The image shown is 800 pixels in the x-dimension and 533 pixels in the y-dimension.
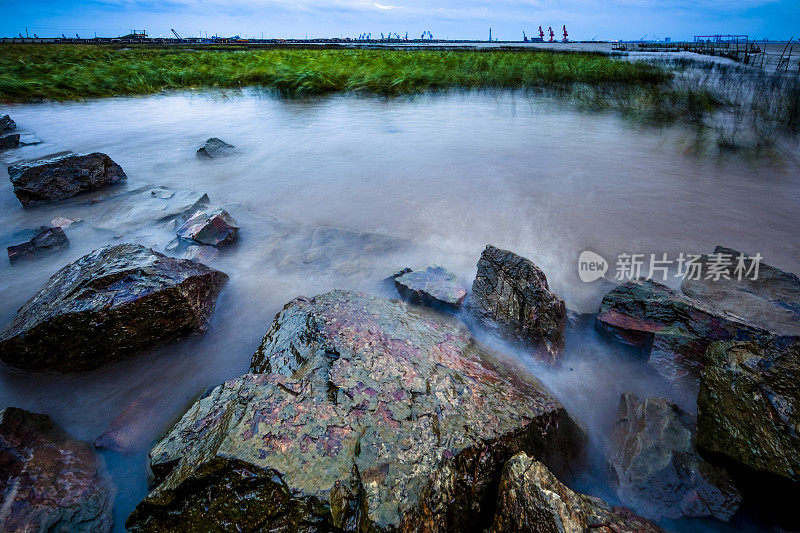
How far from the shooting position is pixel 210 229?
374 centimetres

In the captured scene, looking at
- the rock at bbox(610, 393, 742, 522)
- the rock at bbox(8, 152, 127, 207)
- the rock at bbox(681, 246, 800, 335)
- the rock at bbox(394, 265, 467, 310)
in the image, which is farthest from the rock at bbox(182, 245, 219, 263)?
the rock at bbox(681, 246, 800, 335)

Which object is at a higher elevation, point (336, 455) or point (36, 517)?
point (336, 455)

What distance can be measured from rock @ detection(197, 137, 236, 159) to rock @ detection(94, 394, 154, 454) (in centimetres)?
570

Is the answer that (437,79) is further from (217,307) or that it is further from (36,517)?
(36,517)

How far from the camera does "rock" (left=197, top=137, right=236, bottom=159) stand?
6613mm

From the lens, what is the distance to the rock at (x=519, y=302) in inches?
97.7

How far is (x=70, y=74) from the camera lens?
13.6 meters

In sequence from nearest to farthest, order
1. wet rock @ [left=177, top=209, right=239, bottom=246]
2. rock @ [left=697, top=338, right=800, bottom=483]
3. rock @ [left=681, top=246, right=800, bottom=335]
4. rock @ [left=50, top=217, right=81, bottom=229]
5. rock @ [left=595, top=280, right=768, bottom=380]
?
rock @ [left=697, top=338, right=800, bottom=483]
rock @ [left=595, top=280, right=768, bottom=380]
rock @ [left=681, top=246, right=800, bottom=335]
wet rock @ [left=177, top=209, right=239, bottom=246]
rock @ [left=50, top=217, right=81, bottom=229]

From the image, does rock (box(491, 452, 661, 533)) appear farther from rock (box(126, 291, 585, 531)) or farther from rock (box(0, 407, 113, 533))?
rock (box(0, 407, 113, 533))

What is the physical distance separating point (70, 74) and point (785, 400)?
20.5m

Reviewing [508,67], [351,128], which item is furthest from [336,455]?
[508,67]

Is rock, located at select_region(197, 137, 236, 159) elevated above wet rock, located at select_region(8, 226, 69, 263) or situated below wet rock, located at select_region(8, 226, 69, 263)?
above

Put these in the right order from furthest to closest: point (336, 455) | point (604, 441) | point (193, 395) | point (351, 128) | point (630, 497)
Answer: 1. point (351, 128)
2. point (193, 395)
3. point (604, 441)
4. point (630, 497)
5. point (336, 455)

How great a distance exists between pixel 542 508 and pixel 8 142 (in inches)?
434
